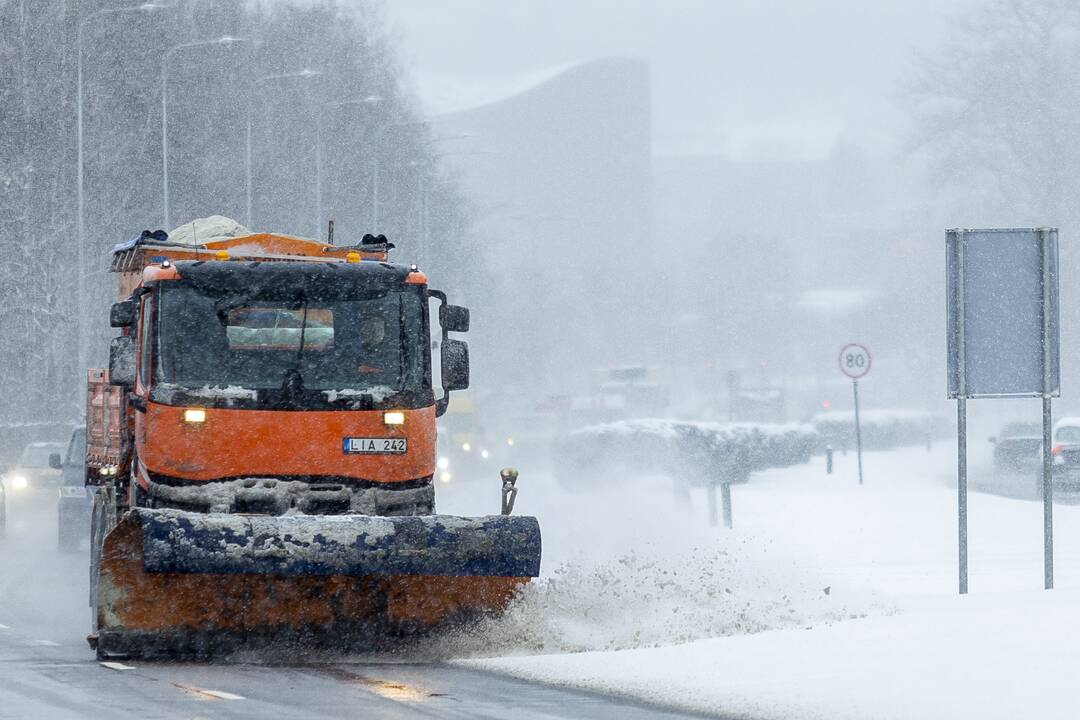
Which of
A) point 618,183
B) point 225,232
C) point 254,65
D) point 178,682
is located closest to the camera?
point 178,682

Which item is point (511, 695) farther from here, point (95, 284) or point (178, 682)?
point (95, 284)

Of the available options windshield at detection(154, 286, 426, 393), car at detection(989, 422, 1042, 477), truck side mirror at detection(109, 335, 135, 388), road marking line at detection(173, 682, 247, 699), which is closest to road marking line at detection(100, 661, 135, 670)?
road marking line at detection(173, 682, 247, 699)

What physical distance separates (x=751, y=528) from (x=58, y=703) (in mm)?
16285

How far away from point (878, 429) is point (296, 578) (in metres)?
49.8

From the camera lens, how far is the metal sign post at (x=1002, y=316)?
1486 centimetres

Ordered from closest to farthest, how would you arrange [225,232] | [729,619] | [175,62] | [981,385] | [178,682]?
[178,682], [729,619], [981,385], [225,232], [175,62]

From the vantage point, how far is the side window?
43.1 feet

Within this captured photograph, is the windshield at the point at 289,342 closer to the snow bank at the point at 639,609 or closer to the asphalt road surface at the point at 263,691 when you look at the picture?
the snow bank at the point at 639,609

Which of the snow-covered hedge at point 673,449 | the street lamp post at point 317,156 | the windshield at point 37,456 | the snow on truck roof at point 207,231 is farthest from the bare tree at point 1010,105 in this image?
the snow on truck roof at point 207,231

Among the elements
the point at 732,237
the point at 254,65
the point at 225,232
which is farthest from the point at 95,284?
the point at 732,237

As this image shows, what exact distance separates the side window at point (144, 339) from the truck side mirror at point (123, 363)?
0.08 meters

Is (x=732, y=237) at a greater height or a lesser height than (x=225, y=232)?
greater

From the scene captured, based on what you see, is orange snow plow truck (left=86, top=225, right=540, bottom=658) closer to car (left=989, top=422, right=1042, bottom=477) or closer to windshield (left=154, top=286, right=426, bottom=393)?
windshield (left=154, top=286, right=426, bottom=393)

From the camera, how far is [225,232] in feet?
56.1
